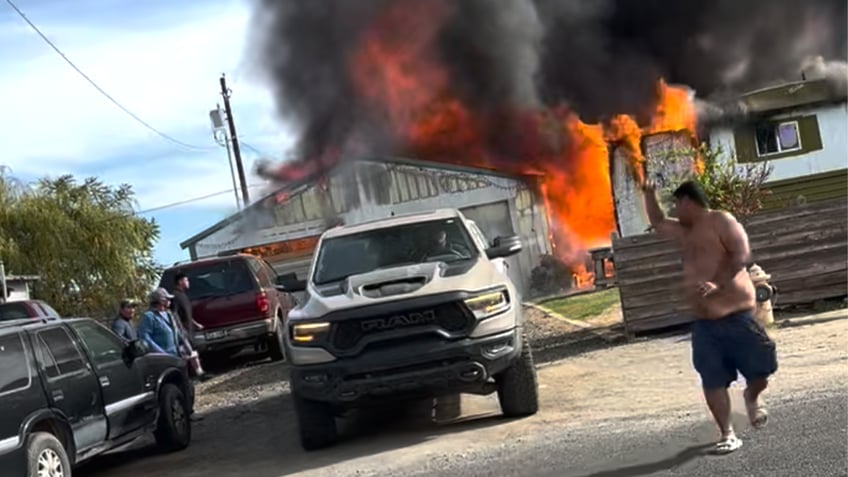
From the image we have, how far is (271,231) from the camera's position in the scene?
27.5 m

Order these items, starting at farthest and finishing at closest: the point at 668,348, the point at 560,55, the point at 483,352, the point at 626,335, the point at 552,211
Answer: the point at 560,55, the point at 552,211, the point at 626,335, the point at 668,348, the point at 483,352

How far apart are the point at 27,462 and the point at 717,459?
175 inches

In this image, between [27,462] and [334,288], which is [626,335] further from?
[27,462]

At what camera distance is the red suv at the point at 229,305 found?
14781mm

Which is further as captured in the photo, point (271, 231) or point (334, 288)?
point (271, 231)

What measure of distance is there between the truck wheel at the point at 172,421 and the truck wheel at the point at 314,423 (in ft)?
5.38

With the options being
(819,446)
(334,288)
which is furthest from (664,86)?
(819,446)

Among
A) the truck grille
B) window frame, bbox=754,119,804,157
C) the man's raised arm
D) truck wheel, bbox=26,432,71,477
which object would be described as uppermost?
window frame, bbox=754,119,804,157

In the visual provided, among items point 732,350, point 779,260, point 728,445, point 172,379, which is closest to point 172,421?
point 172,379

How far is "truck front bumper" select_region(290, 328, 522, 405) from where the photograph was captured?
24.6ft

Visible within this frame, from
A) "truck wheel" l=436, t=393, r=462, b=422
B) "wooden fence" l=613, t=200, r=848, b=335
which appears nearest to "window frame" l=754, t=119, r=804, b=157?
"wooden fence" l=613, t=200, r=848, b=335

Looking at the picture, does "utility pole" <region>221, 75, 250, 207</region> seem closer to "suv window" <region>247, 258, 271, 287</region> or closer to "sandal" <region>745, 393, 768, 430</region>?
"suv window" <region>247, 258, 271, 287</region>

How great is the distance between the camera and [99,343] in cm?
858

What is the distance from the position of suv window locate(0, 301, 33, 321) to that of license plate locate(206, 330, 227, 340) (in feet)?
8.66
